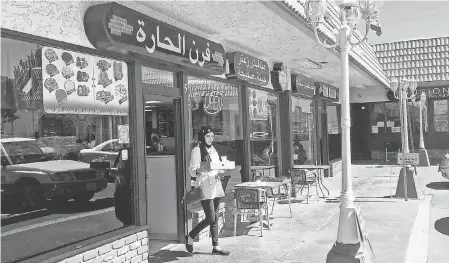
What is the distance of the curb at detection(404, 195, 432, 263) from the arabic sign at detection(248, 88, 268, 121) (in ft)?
12.9

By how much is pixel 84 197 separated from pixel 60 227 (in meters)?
0.44

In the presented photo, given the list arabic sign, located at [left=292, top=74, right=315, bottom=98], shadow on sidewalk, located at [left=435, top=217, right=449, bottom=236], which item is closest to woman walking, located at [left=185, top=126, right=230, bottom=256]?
shadow on sidewalk, located at [left=435, top=217, right=449, bottom=236]

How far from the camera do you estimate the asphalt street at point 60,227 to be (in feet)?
13.4

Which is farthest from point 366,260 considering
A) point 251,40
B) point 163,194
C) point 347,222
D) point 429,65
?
point 429,65

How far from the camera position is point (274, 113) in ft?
37.1

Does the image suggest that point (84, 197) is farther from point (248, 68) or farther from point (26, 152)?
point (248, 68)

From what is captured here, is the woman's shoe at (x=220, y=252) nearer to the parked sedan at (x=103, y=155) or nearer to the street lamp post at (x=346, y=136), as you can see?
the street lamp post at (x=346, y=136)

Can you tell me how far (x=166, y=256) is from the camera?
614 centimetres

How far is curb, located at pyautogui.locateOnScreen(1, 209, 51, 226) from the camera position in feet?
13.2

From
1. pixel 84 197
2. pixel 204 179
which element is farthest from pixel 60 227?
pixel 204 179

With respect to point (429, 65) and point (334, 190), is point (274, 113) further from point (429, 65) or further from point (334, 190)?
point (429, 65)

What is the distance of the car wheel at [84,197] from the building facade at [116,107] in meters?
0.02

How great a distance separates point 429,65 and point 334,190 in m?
9.74

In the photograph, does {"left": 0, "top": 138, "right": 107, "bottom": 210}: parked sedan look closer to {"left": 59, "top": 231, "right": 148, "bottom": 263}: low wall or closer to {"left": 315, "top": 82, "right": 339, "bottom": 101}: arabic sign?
{"left": 59, "top": 231, "right": 148, "bottom": 263}: low wall
